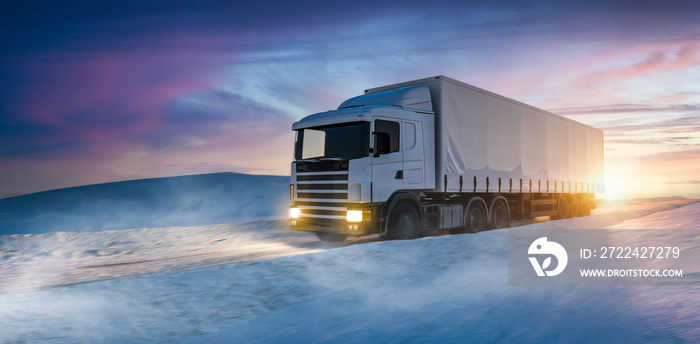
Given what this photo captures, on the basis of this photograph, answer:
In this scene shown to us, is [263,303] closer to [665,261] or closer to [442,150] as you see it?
[665,261]

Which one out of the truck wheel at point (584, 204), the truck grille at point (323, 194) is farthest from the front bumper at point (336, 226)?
the truck wheel at point (584, 204)

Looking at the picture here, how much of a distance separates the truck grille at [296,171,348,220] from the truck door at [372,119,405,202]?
Result: 798 mm

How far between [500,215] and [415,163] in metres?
5.37

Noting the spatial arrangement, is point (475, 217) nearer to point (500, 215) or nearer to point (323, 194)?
point (500, 215)

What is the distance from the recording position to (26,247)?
54.4ft

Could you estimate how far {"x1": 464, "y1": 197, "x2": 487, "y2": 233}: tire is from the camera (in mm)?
15969

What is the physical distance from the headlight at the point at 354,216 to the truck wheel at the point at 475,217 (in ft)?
15.9

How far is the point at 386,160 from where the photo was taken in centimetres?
1291

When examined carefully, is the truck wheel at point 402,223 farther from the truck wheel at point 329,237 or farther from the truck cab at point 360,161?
the truck wheel at point 329,237

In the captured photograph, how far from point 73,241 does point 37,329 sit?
509 inches

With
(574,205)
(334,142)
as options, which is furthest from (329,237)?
(574,205)

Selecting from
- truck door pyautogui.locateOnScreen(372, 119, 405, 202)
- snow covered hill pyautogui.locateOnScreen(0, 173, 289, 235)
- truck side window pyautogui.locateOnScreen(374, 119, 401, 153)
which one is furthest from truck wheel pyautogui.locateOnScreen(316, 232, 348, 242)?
snow covered hill pyautogui.locateOnScreen(0, 173, 289, 235)

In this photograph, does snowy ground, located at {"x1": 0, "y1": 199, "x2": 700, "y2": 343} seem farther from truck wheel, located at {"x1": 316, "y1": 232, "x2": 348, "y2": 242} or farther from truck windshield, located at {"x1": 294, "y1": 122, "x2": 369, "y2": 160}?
truck wheel, located at {"x1": 316, "y1": 232, "x2": 348, "y2": 242}

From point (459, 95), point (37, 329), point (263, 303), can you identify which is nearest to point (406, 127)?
point (459, 95)
